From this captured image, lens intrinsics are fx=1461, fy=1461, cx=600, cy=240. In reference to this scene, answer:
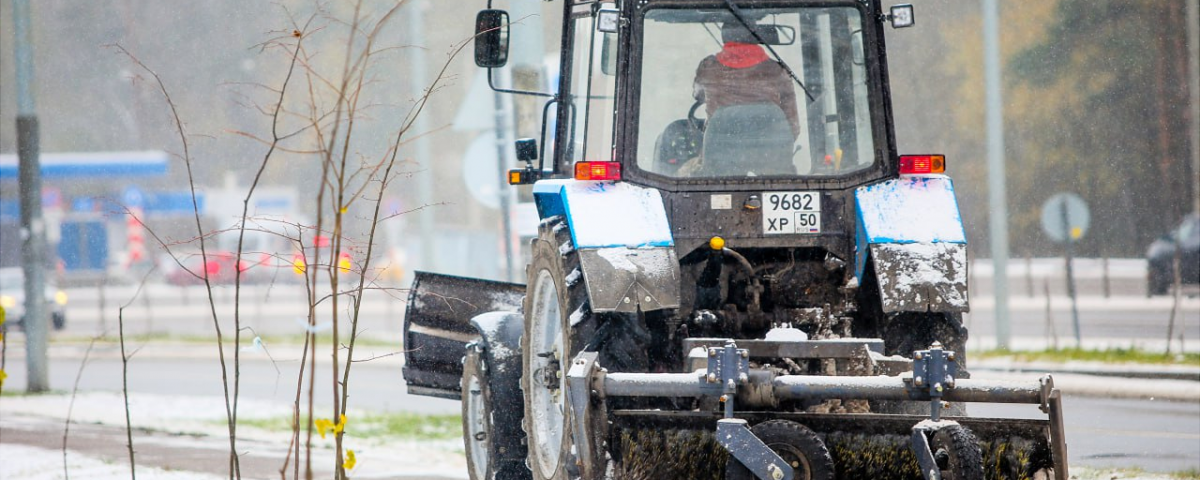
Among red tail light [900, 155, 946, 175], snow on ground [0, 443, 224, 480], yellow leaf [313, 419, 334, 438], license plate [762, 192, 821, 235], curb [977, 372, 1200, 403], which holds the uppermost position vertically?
red tail light [900, 155, 946, 175]

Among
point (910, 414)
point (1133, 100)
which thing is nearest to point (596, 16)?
point (910, 414)

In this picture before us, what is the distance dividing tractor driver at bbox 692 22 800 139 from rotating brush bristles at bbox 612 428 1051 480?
63.9 inches

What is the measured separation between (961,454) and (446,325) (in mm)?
4194

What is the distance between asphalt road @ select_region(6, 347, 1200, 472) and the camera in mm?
9875

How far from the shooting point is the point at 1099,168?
128 feet

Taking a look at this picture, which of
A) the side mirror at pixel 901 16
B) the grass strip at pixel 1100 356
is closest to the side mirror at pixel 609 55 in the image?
the side mirror at pixel 901 16

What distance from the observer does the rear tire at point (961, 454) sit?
515 cm

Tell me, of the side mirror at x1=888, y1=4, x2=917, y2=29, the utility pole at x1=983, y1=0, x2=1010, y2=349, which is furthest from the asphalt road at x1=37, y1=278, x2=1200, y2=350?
the side mirror at x1=888, y1=4, x2=917, y2=29

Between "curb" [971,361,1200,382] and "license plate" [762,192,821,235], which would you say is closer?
"license plate" [762,192,821,235]

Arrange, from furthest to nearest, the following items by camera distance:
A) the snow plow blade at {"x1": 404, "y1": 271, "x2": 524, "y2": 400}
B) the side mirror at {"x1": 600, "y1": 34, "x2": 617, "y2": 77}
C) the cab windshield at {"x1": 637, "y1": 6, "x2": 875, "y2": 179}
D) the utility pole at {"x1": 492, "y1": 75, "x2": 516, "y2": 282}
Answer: the utility pole at {"x1": 492, "y1": 75, "x2": 516, "y2": 282}, the snow plow blade at {"x1": 404, "y1": 271, "x2": 524, "y2": 400}, the side mirror at {"x1": 600, "y1": 34, "x2": 617, "y2": 77}, the cab windshield at {"x1": 637, "y1": 6, "x2": 875, "y2": 179}

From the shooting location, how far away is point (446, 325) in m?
8.71

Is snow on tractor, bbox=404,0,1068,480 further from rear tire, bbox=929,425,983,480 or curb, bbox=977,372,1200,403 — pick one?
curb, bbox=977,372,1200,403

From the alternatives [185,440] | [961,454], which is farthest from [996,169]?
[961,454]

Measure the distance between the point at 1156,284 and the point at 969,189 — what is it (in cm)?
1272
